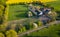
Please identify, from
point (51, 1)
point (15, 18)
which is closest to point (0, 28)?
point (15, 18)

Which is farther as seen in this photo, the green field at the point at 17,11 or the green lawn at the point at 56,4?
the green lawn at the point at 56,4

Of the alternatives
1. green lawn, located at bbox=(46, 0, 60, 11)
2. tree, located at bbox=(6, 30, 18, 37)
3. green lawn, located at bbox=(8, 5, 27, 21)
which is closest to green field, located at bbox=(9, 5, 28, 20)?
green lawn, located at bbox=(8, 5, 27, 21)

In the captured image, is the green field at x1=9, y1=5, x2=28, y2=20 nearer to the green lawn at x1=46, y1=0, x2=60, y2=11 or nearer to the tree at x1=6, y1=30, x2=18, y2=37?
the tree at x1=6, y1=30, x2=18, y2=37

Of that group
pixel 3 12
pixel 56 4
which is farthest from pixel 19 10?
pixel 56 4

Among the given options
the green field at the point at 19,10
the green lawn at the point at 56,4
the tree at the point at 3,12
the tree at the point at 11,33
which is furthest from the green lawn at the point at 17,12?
the green lawn at the point at 56,4

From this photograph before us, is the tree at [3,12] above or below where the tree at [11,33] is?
above

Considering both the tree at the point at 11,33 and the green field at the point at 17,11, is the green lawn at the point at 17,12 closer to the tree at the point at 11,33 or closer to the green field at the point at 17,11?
the green field at the point at 17,11

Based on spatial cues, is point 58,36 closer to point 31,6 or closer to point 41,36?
point 41,36

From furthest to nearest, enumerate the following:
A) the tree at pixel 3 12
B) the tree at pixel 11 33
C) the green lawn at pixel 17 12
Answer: the green lawn at pixel 17 12 < the tree at pixel 3 12 < the tree at pixel 11 33
